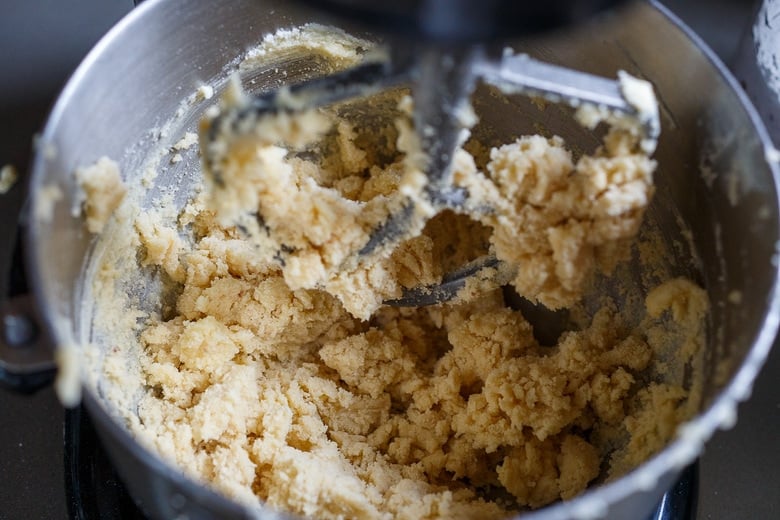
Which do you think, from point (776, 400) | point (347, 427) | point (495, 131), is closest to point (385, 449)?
point (347, 427)

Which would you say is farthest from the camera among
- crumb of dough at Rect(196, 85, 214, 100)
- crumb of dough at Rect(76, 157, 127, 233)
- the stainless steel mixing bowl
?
crumb of dough at Rect(196, 85, 214, 100)

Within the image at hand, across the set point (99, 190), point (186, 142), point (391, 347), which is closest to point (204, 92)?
point (186, 142)

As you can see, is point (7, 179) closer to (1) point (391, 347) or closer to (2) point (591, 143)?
(1) point (391, 347)

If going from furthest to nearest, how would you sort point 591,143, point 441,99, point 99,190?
point 591,143 < point 99,190 < point 441,99

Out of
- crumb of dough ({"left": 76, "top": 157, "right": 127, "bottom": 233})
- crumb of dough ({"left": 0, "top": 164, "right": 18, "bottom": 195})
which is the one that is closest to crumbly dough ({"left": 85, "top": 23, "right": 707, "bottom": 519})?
crumb of dough ({"left": 76, "top": 157, "right": 127, "bottom": 233})

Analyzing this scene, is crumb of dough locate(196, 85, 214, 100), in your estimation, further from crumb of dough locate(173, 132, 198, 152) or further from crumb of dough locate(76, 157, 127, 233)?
crumb of dough locate(76, 157, 127, 233)
